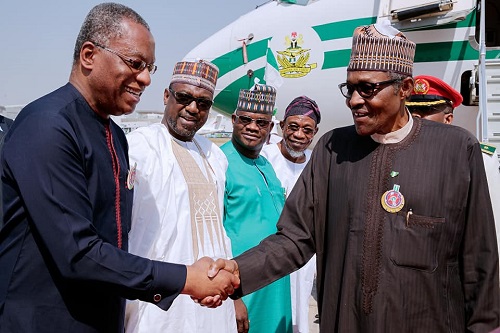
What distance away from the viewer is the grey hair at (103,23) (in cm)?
199

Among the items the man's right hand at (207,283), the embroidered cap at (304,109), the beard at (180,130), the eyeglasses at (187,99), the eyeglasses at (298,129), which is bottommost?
the man's right hand at (207,283)

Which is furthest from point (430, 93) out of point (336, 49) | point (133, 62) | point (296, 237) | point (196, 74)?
point (336, 49)

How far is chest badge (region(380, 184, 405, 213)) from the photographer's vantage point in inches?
81.7

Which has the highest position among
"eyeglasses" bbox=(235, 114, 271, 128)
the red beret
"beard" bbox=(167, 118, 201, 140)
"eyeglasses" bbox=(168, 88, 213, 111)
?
the red beret

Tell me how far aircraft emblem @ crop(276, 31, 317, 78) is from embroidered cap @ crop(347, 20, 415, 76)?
5.08 metres

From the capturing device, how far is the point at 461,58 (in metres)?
5.98

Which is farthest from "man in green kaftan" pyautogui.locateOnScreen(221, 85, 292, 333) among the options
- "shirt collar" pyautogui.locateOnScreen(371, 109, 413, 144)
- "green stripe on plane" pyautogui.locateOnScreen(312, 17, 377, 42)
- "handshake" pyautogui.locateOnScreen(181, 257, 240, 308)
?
"green stripe on plane" pyautogui.locateOnScreen(312, 17, 377, 42)

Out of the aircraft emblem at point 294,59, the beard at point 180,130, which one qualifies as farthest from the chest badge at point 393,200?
the aircraft emblem at point 294,59

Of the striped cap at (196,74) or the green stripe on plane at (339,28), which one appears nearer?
the striped cap at (196,74)

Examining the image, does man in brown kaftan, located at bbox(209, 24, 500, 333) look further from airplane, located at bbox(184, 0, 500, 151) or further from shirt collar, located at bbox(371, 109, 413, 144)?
airplane, located at bbox(184, 0, 500, 151)

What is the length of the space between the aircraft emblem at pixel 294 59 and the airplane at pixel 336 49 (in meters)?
0.01

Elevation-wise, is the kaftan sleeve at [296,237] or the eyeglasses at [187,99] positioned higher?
the eyeglasses at [187,99]

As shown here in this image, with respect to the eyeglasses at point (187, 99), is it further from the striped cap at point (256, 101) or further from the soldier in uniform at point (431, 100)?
the soldier in uniform at point (431, 100)

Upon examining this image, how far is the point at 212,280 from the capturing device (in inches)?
88.1
